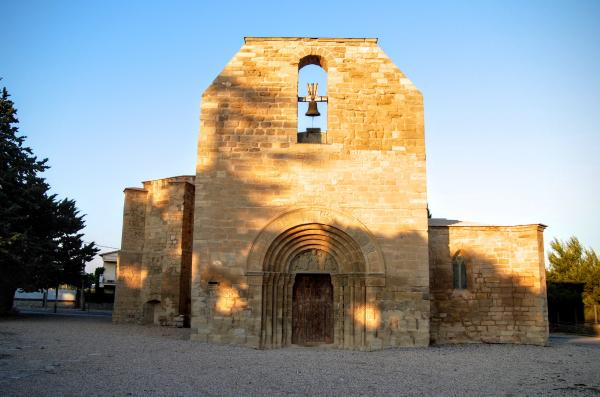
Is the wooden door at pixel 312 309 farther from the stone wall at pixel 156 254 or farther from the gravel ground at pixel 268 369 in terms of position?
the stone wall at pixel 156 254

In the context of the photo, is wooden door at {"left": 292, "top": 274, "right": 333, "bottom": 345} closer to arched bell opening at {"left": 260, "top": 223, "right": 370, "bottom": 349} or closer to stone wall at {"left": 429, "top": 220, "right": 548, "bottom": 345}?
arched bell opening at {"left": 260, "top": 223, "right": 370, "bottom": 349}

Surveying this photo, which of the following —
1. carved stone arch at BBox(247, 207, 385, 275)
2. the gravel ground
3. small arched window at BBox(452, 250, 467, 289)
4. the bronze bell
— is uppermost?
the bronze bell

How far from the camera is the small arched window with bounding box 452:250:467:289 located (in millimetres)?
13758

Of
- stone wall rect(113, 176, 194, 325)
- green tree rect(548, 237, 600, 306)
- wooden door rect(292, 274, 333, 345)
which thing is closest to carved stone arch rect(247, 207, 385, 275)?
wooden door rect(292, 274, 333, 345)

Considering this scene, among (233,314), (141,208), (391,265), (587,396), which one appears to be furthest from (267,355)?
(141,208)

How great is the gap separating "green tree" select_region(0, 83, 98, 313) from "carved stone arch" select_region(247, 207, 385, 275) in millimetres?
8360

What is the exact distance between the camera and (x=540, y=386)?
760cm

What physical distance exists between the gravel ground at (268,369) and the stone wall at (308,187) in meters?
0.97

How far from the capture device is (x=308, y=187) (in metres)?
12.1

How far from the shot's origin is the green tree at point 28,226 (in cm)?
1508

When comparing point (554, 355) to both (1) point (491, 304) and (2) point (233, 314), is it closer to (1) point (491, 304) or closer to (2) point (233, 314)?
(1) point (491, 304)

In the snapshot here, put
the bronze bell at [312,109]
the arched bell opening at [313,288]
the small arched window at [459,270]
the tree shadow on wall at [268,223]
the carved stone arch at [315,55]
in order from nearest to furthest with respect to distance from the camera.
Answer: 1. the tree shadow on wall at [268,223]
2. the arched bell opening at [313,288]
3. the carved stone arch at [315,55]
4. the bronze bell at [312,109]
5. the small arched window at [459,270]

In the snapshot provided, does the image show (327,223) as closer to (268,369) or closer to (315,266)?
(315,266)

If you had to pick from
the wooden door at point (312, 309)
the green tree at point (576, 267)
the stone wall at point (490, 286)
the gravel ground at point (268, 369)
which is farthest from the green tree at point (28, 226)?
the green tree at point (576, 267)
